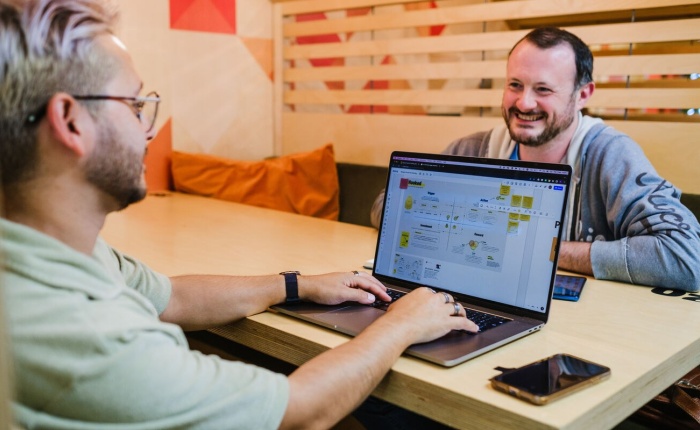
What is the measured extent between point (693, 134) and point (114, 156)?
6.25 ft

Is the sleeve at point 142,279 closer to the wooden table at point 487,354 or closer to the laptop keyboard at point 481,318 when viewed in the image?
the wooden table at point 487,354

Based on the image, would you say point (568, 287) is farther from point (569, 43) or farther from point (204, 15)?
point (204, 15)

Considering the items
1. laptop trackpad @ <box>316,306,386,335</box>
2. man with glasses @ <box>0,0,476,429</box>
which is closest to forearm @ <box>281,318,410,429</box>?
man with glasses @ <box>0,0,476,429</box>

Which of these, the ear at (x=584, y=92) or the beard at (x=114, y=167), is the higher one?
the ear at (x=584, y=92)

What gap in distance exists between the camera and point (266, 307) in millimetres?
1276

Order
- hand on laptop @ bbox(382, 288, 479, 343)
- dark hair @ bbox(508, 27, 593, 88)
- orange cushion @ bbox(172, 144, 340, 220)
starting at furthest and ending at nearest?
orange cushion @ bbox(172, 144, 340, 220) → dark hair @ bbox(508, 27, 593, 88) → hand on laptop @ bbox(382, 288, 479, 343)

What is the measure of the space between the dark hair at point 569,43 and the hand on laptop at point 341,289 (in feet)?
3.22

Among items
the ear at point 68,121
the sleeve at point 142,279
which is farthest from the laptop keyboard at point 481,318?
the ear at point 68,121

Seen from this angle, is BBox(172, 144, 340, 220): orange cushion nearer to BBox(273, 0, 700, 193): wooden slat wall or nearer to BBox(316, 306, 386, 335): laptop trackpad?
BBox(273, 0, 700, 193): wooden slat wall

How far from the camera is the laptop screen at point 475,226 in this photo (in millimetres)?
1211

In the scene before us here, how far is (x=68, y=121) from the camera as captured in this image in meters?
0.84

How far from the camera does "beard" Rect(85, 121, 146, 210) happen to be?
2.88ft

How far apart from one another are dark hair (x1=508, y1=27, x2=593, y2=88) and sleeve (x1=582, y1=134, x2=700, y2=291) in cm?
23

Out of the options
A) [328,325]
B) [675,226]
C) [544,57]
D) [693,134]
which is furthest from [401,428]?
[693,134]
